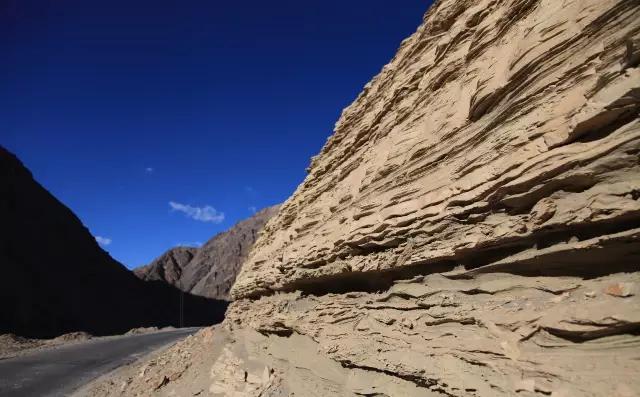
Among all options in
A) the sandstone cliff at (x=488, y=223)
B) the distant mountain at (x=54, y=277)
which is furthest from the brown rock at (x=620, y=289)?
the distant mountain at (x=54, y=277)

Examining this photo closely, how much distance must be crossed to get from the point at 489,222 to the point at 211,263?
92331 millimetres

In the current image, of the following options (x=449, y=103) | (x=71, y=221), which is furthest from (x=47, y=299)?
(x=449, y=103)

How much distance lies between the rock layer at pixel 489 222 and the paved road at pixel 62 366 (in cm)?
897

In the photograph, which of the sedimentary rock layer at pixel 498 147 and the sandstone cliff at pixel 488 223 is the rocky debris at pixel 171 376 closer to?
the sandstone cliff at pixel 488 223

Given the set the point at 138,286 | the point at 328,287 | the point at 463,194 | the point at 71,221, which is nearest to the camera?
the point at 463,194

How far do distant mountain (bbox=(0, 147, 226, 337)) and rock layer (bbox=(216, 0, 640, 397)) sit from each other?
1368 inches

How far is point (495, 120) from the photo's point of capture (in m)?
4.36

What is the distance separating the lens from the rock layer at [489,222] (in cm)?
322

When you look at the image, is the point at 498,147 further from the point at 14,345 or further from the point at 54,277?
the point at 54,277

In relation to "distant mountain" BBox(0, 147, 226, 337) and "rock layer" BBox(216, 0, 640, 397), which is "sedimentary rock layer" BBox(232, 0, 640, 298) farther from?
"distant mountain" BBox(0, 147, 226, 337)

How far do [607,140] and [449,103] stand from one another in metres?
2.37

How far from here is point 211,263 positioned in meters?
92.1

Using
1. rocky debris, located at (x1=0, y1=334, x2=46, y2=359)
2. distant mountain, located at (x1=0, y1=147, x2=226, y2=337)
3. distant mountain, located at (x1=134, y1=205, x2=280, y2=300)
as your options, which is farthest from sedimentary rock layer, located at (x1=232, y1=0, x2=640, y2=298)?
distant mountain, located at (x1=134, y1=205, x2=280, y2=300)

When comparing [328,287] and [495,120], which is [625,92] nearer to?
[495,120]
